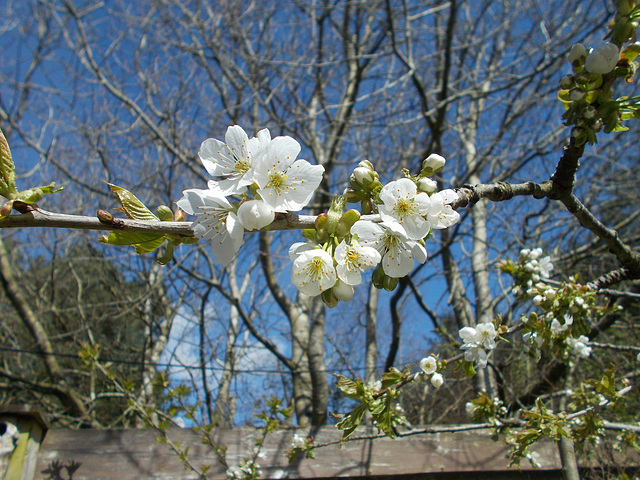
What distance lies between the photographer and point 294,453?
86.2 inches

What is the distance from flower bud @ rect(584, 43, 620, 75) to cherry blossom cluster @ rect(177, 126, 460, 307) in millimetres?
408

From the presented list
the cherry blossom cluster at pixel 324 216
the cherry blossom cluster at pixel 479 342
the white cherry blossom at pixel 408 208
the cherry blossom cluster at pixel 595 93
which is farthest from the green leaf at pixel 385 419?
the cherry blossom cluster at pixel 595 93

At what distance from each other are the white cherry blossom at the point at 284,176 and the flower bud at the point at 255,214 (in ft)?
0.07

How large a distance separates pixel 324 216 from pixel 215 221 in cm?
25

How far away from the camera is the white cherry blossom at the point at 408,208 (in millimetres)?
888

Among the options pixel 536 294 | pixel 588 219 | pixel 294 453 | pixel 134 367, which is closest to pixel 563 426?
pixel 536 294

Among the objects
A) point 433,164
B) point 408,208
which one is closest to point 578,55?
point 433,164

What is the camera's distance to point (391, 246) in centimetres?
98

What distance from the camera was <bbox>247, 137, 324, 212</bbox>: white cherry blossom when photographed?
33.0 inches

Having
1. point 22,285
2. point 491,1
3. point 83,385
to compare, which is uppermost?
point 491,1

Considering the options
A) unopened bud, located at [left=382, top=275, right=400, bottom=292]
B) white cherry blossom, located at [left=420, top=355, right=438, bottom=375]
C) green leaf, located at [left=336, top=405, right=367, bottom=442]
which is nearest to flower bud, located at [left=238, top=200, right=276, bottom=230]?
unopened bud, located at [left=382, top=275, right=400, bottom=292]

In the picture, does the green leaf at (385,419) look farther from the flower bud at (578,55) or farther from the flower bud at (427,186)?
the flower bud at (578,55)

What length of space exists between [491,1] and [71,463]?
5763 millimetres

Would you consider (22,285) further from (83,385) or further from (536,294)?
(536,294)
